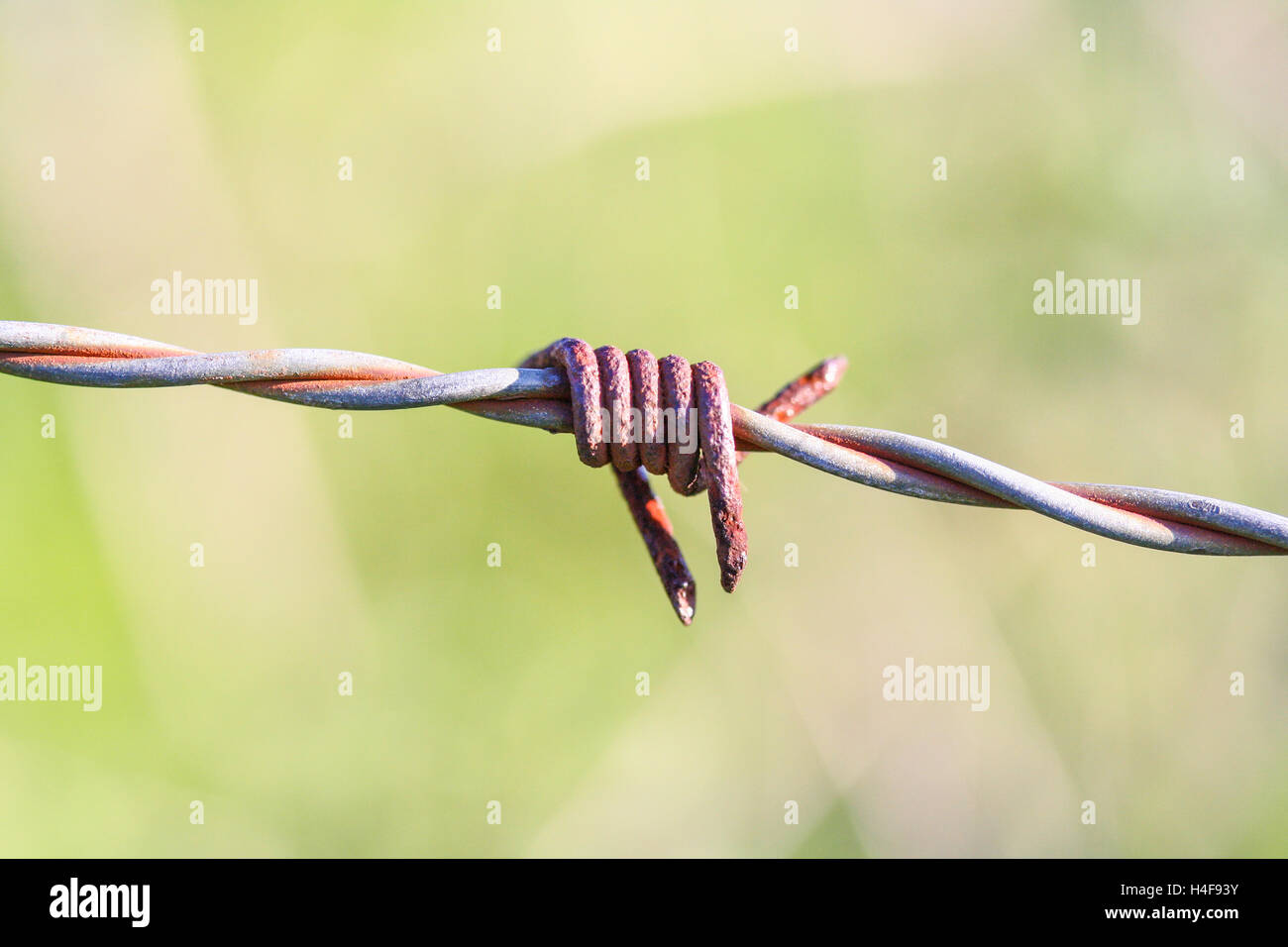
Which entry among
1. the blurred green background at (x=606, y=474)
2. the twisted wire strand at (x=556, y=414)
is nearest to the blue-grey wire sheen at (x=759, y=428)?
the twisted wire strand at (x=556, y=414)

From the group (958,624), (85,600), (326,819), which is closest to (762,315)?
(958,624)

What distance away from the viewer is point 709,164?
3805 mm

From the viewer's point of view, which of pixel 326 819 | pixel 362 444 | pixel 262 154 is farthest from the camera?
pixel 262 154

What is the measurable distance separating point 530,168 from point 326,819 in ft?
8.05

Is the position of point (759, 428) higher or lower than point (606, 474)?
lower

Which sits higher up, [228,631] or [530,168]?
[530,168]

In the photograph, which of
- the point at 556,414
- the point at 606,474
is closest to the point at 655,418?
the point at 556,414

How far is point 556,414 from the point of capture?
1193mm

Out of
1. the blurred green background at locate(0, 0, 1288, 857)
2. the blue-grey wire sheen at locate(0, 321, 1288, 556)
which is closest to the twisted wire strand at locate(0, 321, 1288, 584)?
the blue-grey wire sheen at locate(0, 321, 1288, 556)

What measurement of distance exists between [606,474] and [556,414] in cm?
224

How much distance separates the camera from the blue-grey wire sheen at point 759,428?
3.77 feet

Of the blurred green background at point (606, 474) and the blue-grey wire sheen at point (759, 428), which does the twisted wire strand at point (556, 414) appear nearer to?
the blue-grey wire sheen at point (759, 428)

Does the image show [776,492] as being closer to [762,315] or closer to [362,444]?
[762,315]

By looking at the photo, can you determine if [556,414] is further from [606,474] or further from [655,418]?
[606,474]
